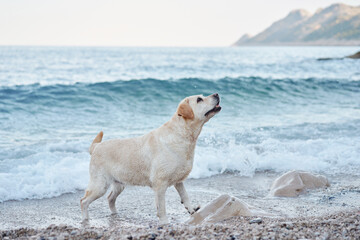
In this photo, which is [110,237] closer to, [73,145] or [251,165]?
[251,165]

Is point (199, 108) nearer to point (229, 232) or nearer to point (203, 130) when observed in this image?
point (229, 232)

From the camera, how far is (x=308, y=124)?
12.7m

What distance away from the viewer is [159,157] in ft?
16.3

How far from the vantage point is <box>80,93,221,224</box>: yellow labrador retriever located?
4953mm

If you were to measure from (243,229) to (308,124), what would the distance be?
30.6ft

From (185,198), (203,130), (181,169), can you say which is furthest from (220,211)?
(203,130)

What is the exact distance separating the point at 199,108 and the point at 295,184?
2557 millimetres

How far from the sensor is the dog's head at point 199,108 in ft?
16.2

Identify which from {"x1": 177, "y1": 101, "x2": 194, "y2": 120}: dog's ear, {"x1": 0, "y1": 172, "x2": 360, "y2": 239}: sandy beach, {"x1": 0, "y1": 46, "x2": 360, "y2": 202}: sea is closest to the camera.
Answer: {"x1": 0, "y1": 172, "x2": 360, "y2": 239}: sandy beach

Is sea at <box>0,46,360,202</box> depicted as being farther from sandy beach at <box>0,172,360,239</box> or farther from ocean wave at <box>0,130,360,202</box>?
sandy beach at <box>0,172,360,239</box>

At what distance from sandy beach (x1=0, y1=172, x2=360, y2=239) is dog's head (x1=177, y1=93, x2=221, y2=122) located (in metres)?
1.33

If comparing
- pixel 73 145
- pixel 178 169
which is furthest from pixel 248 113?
pixel 178 169

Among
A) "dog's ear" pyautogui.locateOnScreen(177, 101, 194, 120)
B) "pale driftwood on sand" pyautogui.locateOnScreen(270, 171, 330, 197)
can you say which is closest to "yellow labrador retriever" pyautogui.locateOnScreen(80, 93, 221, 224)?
"dog's ear" pyautogui.locateOnScreen(177, 101, 194, 120)

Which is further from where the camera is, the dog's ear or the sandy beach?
the dog's ear
